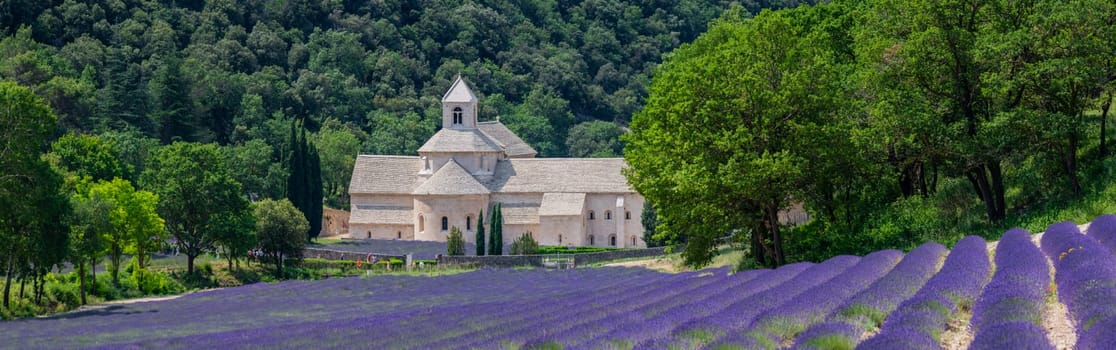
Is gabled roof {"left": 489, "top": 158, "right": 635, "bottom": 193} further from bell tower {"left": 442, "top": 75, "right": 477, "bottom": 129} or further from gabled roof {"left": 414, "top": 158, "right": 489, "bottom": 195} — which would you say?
bell tower {"left": 442, "top": 75, "right": 477, "bottom": 129}

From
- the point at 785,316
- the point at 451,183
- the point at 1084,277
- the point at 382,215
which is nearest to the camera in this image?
the point at 785,316

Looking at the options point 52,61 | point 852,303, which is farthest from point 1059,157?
point 52,61

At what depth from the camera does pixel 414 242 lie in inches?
3583

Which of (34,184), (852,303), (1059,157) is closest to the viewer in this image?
(852,303)

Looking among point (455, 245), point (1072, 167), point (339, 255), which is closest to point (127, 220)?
point (339, 255)

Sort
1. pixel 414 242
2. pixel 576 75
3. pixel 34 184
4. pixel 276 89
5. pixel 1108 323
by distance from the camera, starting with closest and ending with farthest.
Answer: pixel 1108 323 → pixel 34 184 → pixel 414 242 → pixel 276 89 → pixel 576 75

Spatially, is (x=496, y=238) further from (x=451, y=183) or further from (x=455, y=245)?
(x=451, y=183)

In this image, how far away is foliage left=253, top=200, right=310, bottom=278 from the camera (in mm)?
72375

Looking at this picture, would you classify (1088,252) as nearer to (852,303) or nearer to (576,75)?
(852,303)

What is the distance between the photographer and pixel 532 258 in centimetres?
7506

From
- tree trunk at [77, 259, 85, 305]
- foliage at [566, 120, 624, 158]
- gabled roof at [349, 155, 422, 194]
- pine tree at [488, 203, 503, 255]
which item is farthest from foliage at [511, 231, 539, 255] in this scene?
foliage at [566, 120, 624, 158]

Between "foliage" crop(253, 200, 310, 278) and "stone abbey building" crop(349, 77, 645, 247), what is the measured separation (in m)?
18.9

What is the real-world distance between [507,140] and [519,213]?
15.8 m

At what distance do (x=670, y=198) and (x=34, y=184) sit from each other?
875 inches
